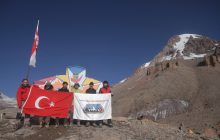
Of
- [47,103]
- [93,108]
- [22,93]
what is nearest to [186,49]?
[93,108]

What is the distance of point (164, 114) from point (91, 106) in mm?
41182

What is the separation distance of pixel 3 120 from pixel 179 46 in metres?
181

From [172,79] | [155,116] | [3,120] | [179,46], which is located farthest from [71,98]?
[179,46]

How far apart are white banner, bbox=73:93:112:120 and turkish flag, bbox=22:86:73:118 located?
404 millimetres

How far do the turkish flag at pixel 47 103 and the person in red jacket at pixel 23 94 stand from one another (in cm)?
29

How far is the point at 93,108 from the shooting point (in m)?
14.9

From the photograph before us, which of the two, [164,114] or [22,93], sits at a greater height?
[164,114]

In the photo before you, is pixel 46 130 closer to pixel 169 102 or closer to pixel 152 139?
pixel 152 139

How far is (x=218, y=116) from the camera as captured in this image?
42969 millimetres

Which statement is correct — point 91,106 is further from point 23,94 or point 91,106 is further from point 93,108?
point 23,94

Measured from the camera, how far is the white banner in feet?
48.3

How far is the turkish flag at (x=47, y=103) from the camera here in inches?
543

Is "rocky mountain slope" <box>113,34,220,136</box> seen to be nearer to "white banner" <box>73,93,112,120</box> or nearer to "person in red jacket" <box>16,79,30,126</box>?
"white banner" <box>73,93,112,120</box>

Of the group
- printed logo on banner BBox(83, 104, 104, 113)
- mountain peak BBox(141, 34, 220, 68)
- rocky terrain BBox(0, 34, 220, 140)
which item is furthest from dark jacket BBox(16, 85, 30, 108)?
mountain peak BBox(141, 34, 220, 68)
